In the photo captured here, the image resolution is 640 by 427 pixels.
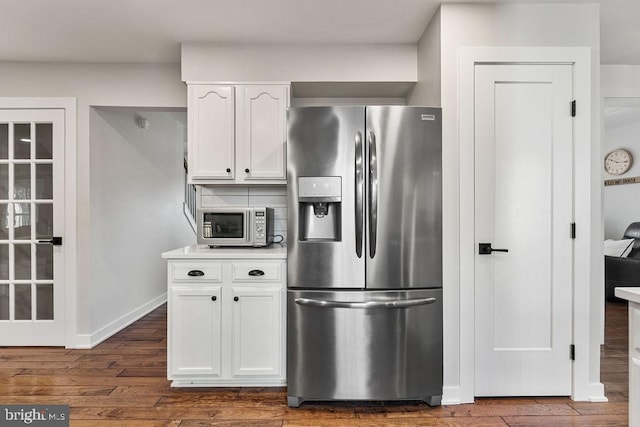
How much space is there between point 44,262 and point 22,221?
0.41 m

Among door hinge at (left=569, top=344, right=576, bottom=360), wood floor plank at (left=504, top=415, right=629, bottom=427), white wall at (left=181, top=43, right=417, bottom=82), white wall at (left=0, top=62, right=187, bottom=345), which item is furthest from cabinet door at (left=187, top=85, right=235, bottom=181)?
door hinge at (left=569, top=344, right=576, bottom=360)

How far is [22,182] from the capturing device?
3133 millimetres

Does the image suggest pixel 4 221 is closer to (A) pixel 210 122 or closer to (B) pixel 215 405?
(A) pixel 210 122

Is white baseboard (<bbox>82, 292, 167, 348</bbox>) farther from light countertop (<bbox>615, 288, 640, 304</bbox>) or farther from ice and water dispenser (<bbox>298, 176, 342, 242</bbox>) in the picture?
light countertop (<bbox>615, 288, 640, 304</bbox>)

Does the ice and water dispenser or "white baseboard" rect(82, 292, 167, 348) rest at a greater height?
the ice and water dispenser

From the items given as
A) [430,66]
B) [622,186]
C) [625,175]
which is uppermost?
[430,66]

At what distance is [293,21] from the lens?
7.93 ft

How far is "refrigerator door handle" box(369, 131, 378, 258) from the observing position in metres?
2.13

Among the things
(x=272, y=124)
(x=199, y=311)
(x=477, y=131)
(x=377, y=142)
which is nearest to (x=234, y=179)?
(x=272, y=124)

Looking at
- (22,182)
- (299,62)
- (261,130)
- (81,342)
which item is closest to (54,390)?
(81,342)

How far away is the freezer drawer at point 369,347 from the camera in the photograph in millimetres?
2121

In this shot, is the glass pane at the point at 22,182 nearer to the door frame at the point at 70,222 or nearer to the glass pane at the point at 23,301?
the door frame at the point at 70,222

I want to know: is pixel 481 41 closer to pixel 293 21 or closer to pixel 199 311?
pixel 293 21

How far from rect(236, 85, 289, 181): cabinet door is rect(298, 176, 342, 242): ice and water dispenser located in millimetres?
571
